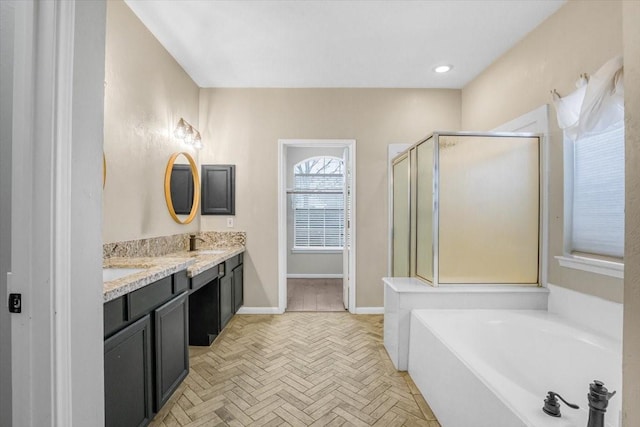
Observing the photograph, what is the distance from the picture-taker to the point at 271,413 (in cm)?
169

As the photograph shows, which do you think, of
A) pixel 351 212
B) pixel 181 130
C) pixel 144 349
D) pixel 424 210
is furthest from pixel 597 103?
pixel 181 130

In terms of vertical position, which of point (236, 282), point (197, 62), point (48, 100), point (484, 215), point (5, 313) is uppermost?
point (197, 62)

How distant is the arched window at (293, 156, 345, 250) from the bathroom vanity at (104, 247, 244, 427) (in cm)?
327

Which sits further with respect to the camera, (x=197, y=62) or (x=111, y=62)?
(x=197, y=62)

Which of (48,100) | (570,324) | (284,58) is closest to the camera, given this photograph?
(48,100)

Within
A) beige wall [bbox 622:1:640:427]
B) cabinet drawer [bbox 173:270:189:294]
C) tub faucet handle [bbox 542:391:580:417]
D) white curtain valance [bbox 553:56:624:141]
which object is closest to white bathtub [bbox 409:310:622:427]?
tub faucet handle [bbox 542:391:580:417]

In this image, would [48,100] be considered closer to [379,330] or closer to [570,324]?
[570,324]

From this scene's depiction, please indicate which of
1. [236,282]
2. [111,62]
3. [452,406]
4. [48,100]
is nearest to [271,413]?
[452,406]

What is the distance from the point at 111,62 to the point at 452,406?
283 centimetres

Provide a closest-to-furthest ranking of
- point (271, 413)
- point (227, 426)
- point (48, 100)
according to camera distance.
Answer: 1. point (48, 100)
2. point (227, 426)
3. point (271, 413)

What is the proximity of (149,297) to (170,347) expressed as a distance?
0.44m

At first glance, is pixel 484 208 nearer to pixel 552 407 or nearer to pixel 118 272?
pixel 552 407

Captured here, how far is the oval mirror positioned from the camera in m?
2.61

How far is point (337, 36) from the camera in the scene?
7.70ft
